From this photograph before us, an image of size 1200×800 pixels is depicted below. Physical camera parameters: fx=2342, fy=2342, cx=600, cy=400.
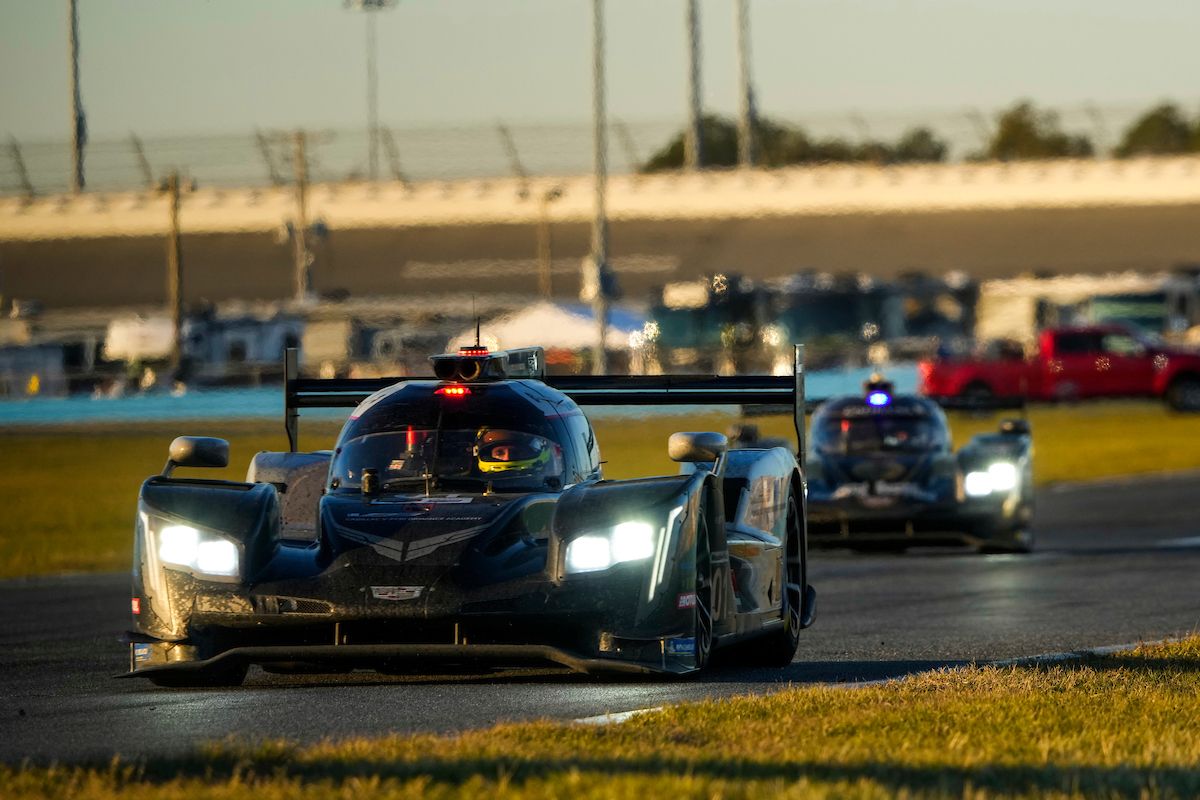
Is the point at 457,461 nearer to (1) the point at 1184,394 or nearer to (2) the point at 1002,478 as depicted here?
(2) the point at 1002,478

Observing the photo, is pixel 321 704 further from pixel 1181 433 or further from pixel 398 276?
pixel 398 276

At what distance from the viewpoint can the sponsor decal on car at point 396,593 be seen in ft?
31.1

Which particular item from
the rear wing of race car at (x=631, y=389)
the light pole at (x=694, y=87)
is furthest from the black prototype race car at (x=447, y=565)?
the light pole at (x=694, y=87)

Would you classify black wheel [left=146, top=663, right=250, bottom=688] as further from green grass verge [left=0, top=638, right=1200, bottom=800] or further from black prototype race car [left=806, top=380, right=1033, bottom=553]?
black prototype race car [left=806, top=380, right=1033, bottom=553]

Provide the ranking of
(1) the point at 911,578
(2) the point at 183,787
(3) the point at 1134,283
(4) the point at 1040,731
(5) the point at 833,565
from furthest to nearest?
(3) the point at 1134,283
(5) the point at 833,565
(1) the point at 911,578
(4) the point at 1040,731
(2) the point at 183,787

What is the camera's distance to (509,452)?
10773 millimetres

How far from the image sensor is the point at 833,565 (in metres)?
19.6

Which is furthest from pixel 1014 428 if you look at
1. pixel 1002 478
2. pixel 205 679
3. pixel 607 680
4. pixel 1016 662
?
pixel 205 679

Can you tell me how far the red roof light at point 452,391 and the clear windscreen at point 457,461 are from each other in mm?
266

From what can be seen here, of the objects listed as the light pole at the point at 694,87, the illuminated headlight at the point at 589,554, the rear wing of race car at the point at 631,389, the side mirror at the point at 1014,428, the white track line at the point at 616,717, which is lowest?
the white track line at the point at 616,717

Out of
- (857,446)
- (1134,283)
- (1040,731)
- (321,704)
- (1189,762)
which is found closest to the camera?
(1189,762)

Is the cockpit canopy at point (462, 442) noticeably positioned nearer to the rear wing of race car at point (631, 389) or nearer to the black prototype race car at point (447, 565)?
the black prototype race car at point (447, 565)

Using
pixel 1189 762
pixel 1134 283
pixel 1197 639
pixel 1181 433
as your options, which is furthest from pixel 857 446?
pixel 1134 283

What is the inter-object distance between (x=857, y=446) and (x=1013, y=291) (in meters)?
48.7
